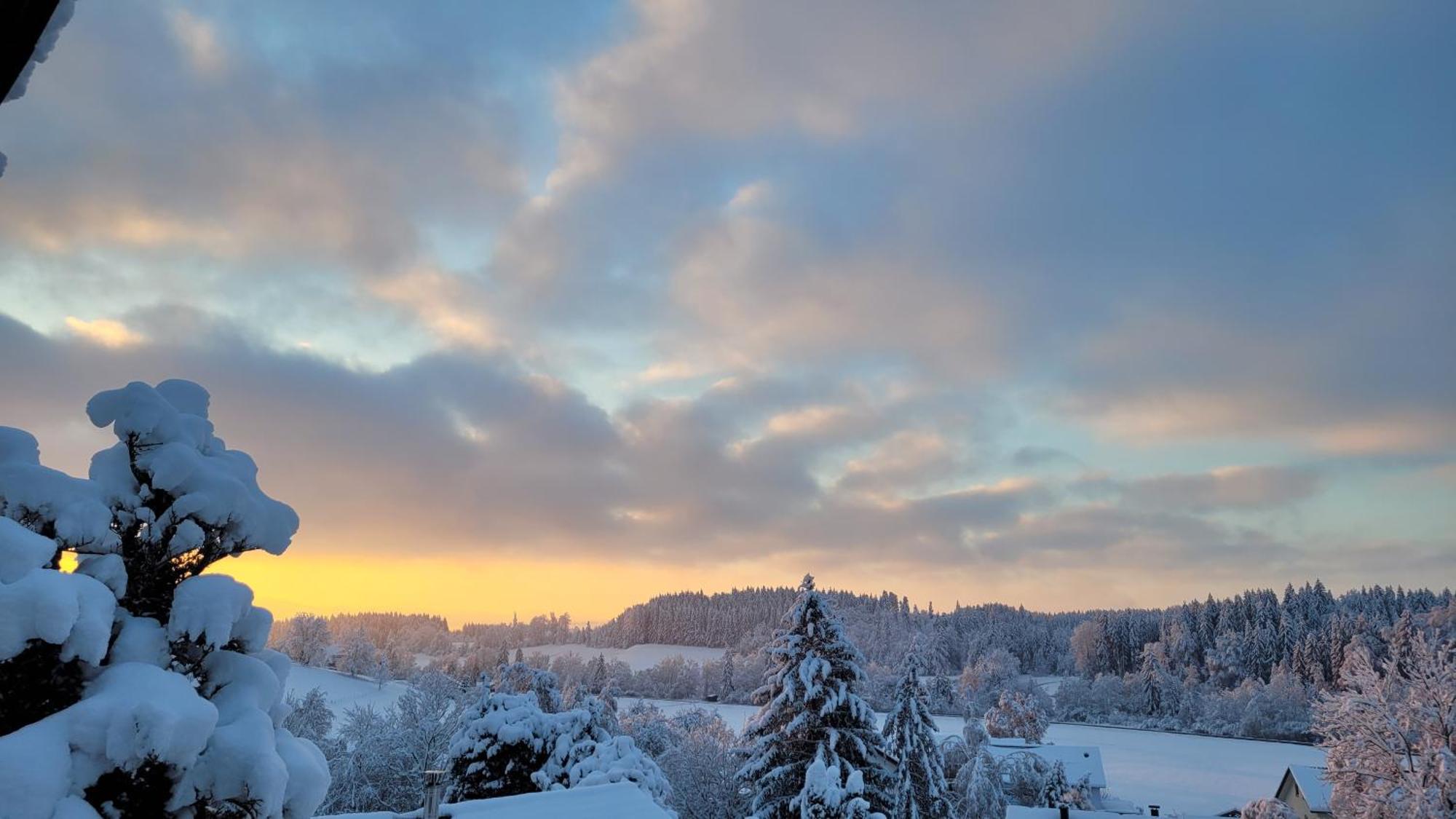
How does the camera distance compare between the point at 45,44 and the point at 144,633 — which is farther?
the point at 144,633

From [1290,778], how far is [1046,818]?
2040 centimetres

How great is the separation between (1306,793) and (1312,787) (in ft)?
1.31

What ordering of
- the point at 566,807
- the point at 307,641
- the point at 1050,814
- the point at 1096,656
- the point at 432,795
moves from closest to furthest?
the point at 432,795
the point at 566,807
the point at 1050,814
the point at 307,641
the point at 1096,656

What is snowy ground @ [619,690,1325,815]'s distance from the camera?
49906 millimetres

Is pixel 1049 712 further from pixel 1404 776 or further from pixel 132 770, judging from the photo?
pixel 132 770

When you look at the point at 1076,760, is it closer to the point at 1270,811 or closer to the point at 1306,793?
the point at 1306,793

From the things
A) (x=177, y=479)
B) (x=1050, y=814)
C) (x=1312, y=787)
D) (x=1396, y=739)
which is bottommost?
(x=1312, y=787)

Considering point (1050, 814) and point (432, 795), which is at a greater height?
point (432, 795)

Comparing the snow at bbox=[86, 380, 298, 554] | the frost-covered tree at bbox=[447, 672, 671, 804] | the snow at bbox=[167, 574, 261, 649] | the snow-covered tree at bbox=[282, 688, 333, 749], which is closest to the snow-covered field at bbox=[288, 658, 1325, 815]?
the snow-covered tree at bbox=[282, 688, 333, 749]

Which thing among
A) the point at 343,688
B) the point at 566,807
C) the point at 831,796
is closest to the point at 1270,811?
the point at 831,796

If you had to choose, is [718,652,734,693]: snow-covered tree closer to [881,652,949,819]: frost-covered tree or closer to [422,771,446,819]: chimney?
[881,652,949,819]: frost-covered tree

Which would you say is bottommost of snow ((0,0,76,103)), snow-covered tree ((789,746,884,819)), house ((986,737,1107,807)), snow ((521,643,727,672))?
snow ((521,643,727,672))

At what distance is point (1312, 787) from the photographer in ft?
117

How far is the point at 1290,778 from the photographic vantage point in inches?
1526
